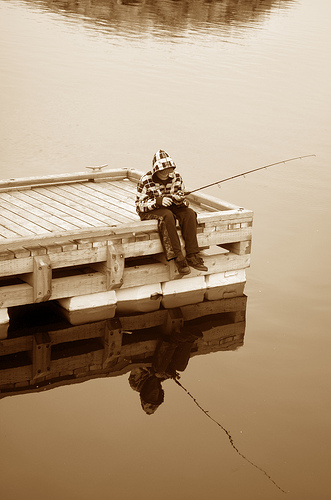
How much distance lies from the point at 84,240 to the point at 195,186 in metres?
5.61

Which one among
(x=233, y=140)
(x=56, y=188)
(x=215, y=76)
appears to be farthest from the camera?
(x=215, y=76)

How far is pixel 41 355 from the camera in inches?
306

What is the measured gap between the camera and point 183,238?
8.47 meters

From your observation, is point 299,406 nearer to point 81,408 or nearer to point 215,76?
point 81,408

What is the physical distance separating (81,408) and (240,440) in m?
1.32

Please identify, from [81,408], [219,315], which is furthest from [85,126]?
[81,408]

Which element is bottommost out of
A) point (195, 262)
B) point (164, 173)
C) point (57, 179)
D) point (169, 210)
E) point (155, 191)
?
point (195, 262)

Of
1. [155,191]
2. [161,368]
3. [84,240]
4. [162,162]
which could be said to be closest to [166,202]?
[155,191]

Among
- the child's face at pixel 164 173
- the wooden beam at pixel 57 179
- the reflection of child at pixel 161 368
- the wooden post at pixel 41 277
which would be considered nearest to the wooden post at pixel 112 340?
the reflection of child at pixel 161 368

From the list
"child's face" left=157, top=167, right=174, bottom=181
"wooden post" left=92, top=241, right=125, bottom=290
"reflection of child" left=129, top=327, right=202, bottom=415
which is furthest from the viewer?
"child's face" left=157, top=167, right=174, bottom=181

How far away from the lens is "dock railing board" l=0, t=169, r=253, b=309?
7.72 meters

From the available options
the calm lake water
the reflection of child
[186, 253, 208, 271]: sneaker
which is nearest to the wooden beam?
the calm lake water

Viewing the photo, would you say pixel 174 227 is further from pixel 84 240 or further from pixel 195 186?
pixel 195 186

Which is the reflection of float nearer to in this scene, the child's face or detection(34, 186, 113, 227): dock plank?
detection(34, 186, 113, 227): dock plank
